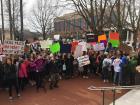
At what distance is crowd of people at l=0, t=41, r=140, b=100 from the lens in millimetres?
13195

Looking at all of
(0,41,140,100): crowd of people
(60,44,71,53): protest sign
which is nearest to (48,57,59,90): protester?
(0,41,140,100): crowd of people

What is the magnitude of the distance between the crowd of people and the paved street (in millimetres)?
355

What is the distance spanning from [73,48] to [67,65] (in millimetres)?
1329

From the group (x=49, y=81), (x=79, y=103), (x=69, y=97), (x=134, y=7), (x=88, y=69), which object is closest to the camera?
(x=79, y=103)

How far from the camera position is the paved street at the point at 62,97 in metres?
12.9

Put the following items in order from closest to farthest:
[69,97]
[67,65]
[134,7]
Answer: [69,97] < [67,65] < [134,7]

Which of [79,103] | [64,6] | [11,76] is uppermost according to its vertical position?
[64,6]

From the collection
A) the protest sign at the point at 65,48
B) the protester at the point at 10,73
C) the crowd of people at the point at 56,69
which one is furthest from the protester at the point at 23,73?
the protest sign at the point at 65,48

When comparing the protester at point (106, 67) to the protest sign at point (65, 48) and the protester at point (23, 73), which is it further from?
the protester at point (23, 73)

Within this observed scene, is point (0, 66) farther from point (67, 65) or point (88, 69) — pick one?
point (88, 69)

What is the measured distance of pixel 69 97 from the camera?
13.7 m

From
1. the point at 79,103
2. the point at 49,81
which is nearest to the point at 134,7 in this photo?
the point at 49,81

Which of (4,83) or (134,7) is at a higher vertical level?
(134,7)

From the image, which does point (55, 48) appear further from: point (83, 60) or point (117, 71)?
point (117, 71)
